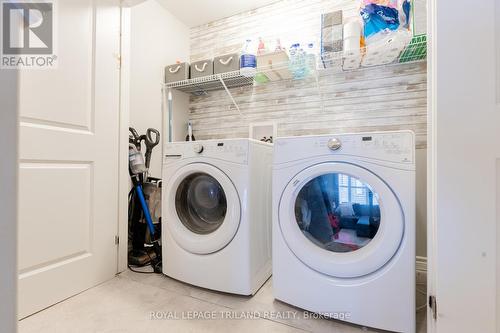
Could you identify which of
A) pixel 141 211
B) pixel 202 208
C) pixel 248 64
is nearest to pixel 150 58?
pixel 248 64

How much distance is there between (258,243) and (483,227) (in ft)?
3.02

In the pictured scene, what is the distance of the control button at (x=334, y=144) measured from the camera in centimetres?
106

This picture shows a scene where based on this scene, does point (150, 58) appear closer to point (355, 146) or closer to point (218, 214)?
point (218, 214)

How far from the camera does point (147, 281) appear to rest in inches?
56.2

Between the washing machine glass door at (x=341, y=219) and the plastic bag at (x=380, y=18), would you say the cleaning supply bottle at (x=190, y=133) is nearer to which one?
the washing machine glass door at (x=341, y=219)

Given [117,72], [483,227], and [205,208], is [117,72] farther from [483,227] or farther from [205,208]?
[483,227]

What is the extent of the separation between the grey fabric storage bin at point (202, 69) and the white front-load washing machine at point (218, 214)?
0.84m

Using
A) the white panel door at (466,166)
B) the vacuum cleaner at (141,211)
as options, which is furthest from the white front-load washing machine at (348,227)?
the vacuum cleaner at (141,211)

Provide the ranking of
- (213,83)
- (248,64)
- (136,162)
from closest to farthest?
(136,162) < (248,64) < (213,83)

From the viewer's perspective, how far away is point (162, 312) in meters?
1.13

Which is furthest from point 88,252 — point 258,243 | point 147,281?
point 258,243

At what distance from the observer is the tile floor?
1021 millimetres

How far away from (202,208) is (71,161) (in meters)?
0.73

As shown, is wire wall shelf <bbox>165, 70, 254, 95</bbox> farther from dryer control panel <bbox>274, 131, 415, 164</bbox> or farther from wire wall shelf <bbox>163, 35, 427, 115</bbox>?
→ dryer control panel <bbox>274, 131, 415, 164</bbox>
